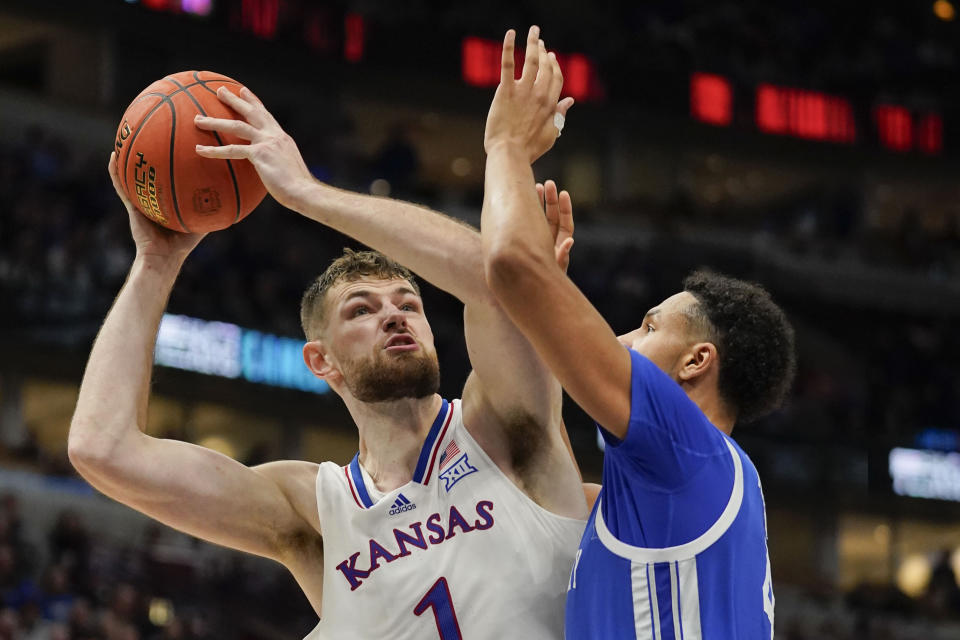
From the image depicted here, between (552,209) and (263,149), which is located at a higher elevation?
(263,149)

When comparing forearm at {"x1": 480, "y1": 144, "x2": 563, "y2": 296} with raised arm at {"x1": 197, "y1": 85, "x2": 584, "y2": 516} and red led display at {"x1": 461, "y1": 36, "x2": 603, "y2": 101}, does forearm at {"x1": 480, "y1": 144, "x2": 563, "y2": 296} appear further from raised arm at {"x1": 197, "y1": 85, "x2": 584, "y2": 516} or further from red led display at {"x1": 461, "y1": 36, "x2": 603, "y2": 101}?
red led display at {"x1": 461, "y1": 36, "x2": 603, "y2": 101}

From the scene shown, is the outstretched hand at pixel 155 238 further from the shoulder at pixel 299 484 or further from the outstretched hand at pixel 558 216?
the outstretched hand at pixel 558 216

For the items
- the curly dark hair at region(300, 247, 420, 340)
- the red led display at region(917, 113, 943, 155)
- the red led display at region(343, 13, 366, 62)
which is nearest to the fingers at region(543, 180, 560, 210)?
the curly dark hair at region(300, 247, 420, 340)

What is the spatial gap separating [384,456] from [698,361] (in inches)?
44.7

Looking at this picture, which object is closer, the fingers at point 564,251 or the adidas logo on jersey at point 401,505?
the fingers at point 564,251

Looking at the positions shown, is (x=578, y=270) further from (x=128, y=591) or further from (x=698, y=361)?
(x=698, y=361)

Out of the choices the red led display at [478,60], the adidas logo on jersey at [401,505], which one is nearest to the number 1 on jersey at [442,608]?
the adidas logo on jersey at [401,505]

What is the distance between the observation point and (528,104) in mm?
3361

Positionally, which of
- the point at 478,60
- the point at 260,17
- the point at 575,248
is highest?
the point at 260,17

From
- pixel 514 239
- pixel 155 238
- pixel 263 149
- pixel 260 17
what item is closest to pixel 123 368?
pixel 155 238

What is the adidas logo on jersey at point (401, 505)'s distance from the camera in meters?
3.94

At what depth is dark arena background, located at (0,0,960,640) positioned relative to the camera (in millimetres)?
14273

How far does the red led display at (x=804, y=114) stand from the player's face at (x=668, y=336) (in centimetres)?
2296

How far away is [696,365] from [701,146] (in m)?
24.4
